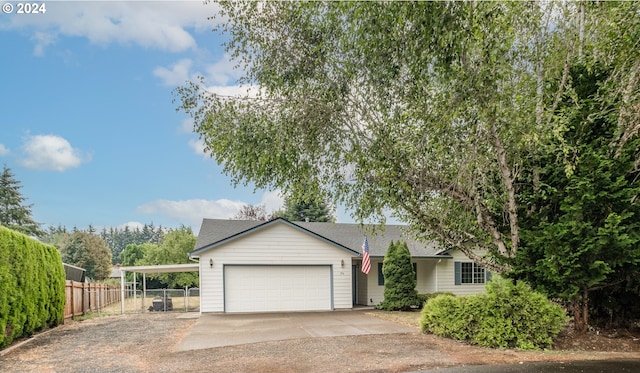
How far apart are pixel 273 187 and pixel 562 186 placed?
6079mm

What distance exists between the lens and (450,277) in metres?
19.5

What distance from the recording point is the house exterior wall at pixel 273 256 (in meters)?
15.8

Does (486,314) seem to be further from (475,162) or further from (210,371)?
(210,371)

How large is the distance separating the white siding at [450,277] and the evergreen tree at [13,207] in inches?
1480

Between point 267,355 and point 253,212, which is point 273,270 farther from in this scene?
point 253,212

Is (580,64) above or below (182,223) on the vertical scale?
above

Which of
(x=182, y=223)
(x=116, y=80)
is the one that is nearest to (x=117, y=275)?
(x=182, y=223)

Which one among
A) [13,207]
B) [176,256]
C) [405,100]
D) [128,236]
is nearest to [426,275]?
[405,100]

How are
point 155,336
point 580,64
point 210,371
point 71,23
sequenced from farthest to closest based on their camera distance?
point 71,23 < point 155,336 < point 580,64 < point 210,371

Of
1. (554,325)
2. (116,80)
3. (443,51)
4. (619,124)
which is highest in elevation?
(116,80)

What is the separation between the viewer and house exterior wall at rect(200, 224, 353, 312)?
15.8 m

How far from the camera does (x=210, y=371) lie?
654 centimetres

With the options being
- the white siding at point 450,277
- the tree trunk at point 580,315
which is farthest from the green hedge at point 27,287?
the white siding at point 450,277

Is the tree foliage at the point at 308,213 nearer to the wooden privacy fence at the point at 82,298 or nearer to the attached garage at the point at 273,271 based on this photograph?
the wooden privacy fence at the point at 82,298
